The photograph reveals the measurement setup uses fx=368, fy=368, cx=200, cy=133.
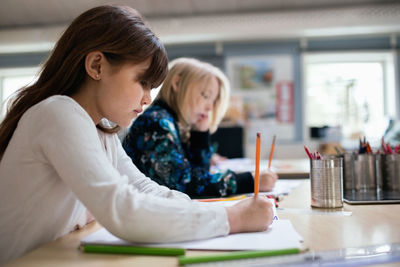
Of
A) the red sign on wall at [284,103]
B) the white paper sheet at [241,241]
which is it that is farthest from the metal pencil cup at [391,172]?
the red sign on wall at [284,103]

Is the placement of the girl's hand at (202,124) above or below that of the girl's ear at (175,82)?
below

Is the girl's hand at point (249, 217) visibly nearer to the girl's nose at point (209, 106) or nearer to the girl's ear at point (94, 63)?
the girl's ear at point (94, 63)

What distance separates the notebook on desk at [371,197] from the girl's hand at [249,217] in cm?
45

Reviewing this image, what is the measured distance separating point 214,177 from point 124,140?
0.38 m

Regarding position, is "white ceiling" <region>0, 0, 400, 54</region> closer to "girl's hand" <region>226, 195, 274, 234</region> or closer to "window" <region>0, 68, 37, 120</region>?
"window" <region>0, 68, 37, 120</region>

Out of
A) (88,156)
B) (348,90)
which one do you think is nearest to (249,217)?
(88,156)

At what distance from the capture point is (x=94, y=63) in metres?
0.80

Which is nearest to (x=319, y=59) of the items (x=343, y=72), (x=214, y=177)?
(x=343, y=72)

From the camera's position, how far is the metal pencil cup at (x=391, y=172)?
1181 millimetres

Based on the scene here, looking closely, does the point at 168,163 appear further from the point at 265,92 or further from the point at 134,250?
the point at 265,92

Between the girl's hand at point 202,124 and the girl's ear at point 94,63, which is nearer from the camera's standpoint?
the girl's ear at point 94,63

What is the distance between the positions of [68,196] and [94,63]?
29 centimetres

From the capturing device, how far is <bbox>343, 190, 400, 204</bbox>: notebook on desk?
3.32 ft

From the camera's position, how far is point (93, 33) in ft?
2.53
